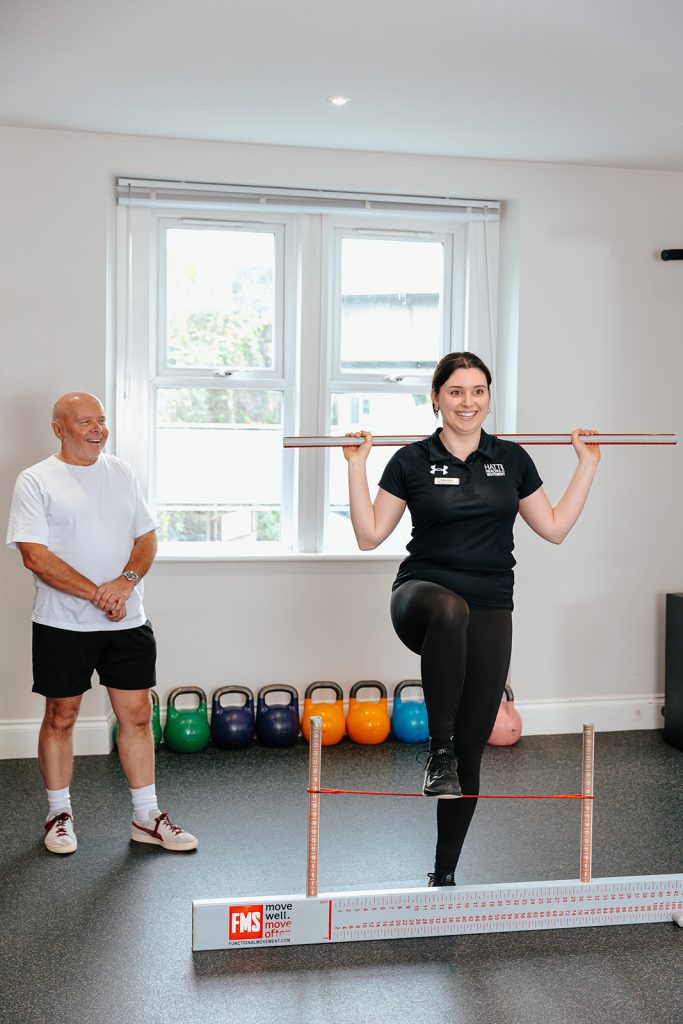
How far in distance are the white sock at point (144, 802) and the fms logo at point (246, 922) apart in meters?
0.85

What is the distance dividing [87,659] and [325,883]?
1075mm

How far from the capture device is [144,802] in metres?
3.66

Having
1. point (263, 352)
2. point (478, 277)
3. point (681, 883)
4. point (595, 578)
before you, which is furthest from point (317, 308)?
point (681, 883)

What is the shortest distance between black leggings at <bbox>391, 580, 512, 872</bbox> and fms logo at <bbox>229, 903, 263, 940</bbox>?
22.8 inches

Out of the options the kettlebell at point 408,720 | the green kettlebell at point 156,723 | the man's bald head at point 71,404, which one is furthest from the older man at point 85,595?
the kettlebell at point 408,720

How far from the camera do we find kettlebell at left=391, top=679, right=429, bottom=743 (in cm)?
486

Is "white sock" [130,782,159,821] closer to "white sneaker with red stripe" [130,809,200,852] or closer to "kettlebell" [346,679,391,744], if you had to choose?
"white sneaker with red stripe" [130,809,200,852]

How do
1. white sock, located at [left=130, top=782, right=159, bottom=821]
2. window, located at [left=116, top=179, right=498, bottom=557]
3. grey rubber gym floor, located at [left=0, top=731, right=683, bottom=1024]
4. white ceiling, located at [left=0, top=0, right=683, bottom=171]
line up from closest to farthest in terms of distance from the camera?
1. grey rubber gym floor, located at [left=0, top=731, right=683, bottom=1024]
2. white ceiling, located at [left=0, top=0, right=683, bottom=171]
3. white sock, located at [left=130, top=782, right=159, bottom=821]
4. window, located at [left=116, top=179, right=498, bottom=557]

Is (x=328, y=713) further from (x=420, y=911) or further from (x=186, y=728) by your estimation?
(x=420, y=911)

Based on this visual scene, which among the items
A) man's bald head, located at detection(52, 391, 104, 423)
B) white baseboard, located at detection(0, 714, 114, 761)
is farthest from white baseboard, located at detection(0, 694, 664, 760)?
man's bald head, located at detection(52, 391, 104, 423)

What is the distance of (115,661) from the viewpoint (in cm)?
357

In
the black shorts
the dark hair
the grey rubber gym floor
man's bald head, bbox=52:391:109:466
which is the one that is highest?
the dark hair

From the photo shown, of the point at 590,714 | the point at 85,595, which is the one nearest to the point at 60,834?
the point at 85,595

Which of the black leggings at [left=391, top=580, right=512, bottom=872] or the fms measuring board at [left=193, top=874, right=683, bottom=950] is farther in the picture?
the fms measuring board at [left=193, top=874, right=683, bottom=950]
